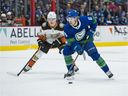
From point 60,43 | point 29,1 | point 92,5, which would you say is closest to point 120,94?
point 60,43

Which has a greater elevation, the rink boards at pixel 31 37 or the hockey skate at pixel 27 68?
the hockey skate at pixel 27 68

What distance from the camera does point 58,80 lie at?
721 cm

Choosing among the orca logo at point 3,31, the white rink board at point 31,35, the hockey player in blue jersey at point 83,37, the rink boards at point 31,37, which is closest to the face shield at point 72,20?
the hockey player in blue jersey at point 83,37

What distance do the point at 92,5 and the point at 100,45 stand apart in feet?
4.88

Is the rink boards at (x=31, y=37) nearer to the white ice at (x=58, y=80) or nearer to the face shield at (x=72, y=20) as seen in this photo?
the white ice at (x=58, y=80)

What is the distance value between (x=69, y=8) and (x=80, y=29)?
7832mm

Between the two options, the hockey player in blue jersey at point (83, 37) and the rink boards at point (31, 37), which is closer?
Answer: the hockey player in blue jersey at point (83, 37)

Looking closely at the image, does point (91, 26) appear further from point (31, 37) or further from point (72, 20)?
point (31, 37)

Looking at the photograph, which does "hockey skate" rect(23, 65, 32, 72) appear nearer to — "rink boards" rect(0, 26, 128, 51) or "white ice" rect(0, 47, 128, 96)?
"white ice" rect(0, 47, 128, 96)

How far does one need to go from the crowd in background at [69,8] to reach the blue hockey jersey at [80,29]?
6.56 m

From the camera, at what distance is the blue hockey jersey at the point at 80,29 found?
7.04 meters

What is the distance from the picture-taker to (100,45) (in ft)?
47.9

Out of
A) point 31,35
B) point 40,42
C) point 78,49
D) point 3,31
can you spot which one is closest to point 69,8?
point 31,35

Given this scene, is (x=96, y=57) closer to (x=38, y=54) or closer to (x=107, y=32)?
(x=38, y=54)
